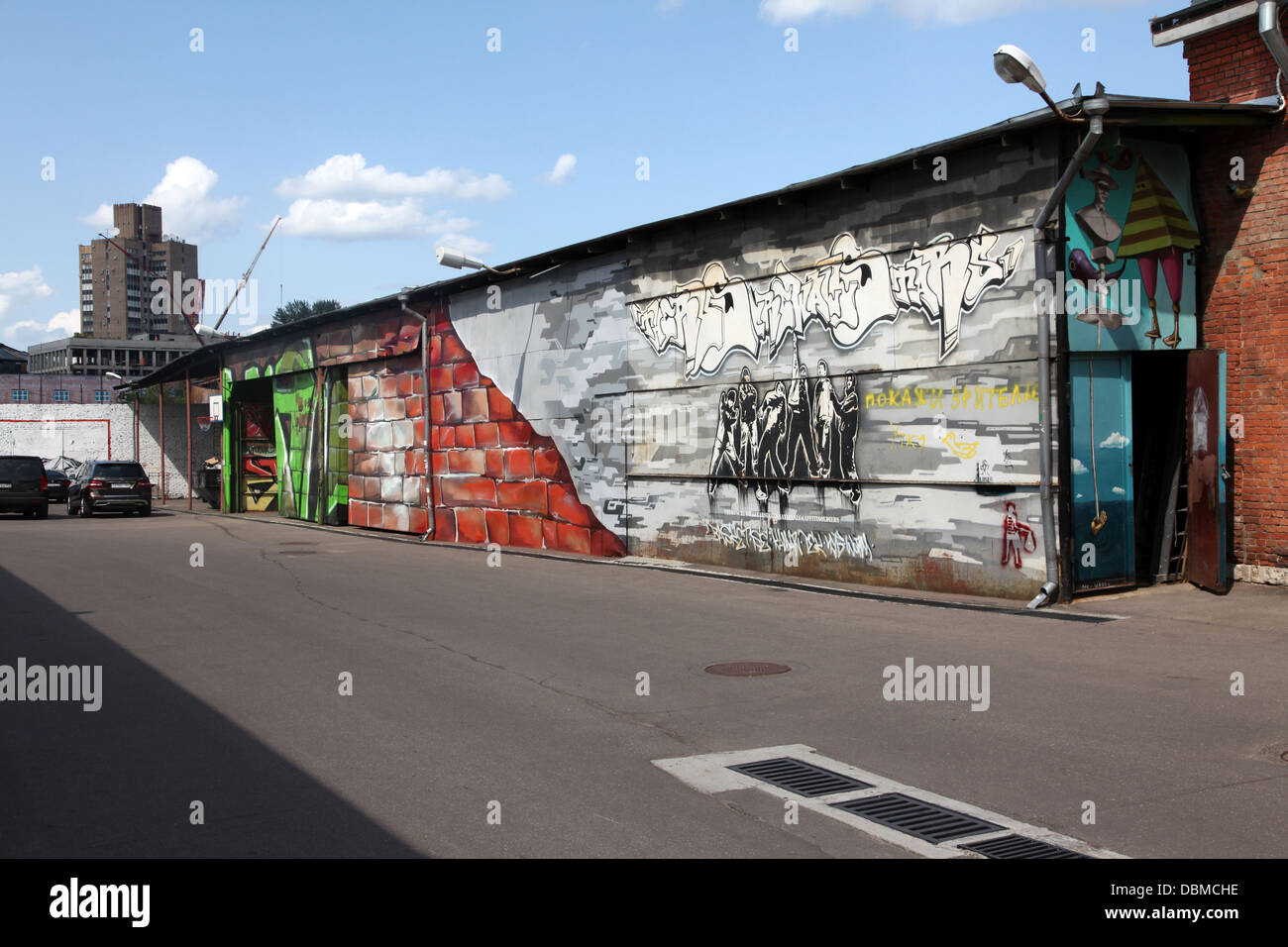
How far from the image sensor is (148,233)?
185 metres

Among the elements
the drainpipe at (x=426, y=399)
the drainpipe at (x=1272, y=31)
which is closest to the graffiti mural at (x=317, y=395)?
the drainpipe at (x=426, y=399)

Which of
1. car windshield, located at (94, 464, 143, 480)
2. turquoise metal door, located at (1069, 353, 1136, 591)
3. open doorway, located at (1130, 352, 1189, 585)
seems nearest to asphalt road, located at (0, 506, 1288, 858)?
turquoise metal door, located at (1069, 353, 1136, 591)

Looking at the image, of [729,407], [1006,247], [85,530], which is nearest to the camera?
[1006,247]

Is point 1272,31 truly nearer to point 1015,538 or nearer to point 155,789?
point 1015,538

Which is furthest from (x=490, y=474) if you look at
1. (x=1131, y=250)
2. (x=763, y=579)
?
(x=1131, y=250)

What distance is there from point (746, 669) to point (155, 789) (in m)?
4.91

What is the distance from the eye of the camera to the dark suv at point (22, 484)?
109 ft

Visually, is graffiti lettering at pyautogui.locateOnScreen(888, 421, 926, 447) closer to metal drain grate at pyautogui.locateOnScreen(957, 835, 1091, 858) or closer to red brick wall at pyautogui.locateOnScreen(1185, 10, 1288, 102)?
red brick wall at pyautogui.locateOnScreen(1185, 10, 1288, 102)

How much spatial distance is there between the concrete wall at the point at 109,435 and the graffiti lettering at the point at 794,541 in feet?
123

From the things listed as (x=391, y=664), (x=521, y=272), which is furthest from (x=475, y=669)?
(x=521, y=272)

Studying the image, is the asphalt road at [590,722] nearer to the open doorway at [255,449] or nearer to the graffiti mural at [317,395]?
the graffiti mural at [317,395]

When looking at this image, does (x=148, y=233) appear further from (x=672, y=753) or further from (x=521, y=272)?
(x=672, y=753)

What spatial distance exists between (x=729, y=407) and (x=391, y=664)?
30.3 ft

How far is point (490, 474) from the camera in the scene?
24.0m
